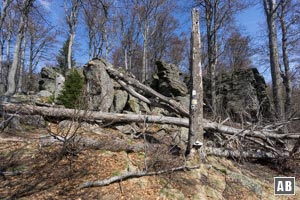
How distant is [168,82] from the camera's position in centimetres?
1160

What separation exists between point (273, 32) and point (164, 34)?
663 inches

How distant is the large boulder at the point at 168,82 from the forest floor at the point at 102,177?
6.57m

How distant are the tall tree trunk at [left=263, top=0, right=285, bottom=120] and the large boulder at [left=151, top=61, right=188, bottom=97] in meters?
4.61

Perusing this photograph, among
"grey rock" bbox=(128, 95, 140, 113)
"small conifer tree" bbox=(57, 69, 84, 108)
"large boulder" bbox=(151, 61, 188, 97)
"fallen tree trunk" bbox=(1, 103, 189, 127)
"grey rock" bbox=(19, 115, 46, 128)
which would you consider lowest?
"grey rock" bbox=(19, 115, 46, 128)

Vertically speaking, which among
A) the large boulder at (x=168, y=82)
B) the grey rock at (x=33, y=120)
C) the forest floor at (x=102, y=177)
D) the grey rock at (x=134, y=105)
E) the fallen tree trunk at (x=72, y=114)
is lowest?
the forest floor at (x=102, y=177)

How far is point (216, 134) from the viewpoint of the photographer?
6266mm

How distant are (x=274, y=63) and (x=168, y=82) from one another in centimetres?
531

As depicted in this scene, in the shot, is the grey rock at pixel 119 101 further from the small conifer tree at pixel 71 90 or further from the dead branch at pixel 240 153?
the dead branch at pixel 240 153

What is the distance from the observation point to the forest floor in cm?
335

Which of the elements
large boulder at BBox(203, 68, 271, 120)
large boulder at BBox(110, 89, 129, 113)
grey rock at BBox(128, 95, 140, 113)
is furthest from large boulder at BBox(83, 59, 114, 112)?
large boulder at BBox(203, 68, 271, 120)

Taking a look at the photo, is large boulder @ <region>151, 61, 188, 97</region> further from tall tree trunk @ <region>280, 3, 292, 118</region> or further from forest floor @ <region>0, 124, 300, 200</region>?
forest floor @ <region>0, 124, 300, 200</region>

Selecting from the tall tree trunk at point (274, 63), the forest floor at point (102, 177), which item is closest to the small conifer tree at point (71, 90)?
the forest floor at point (102, 177)

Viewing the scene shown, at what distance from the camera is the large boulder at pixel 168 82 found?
1139cm

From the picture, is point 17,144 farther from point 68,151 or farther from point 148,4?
point 148,4
